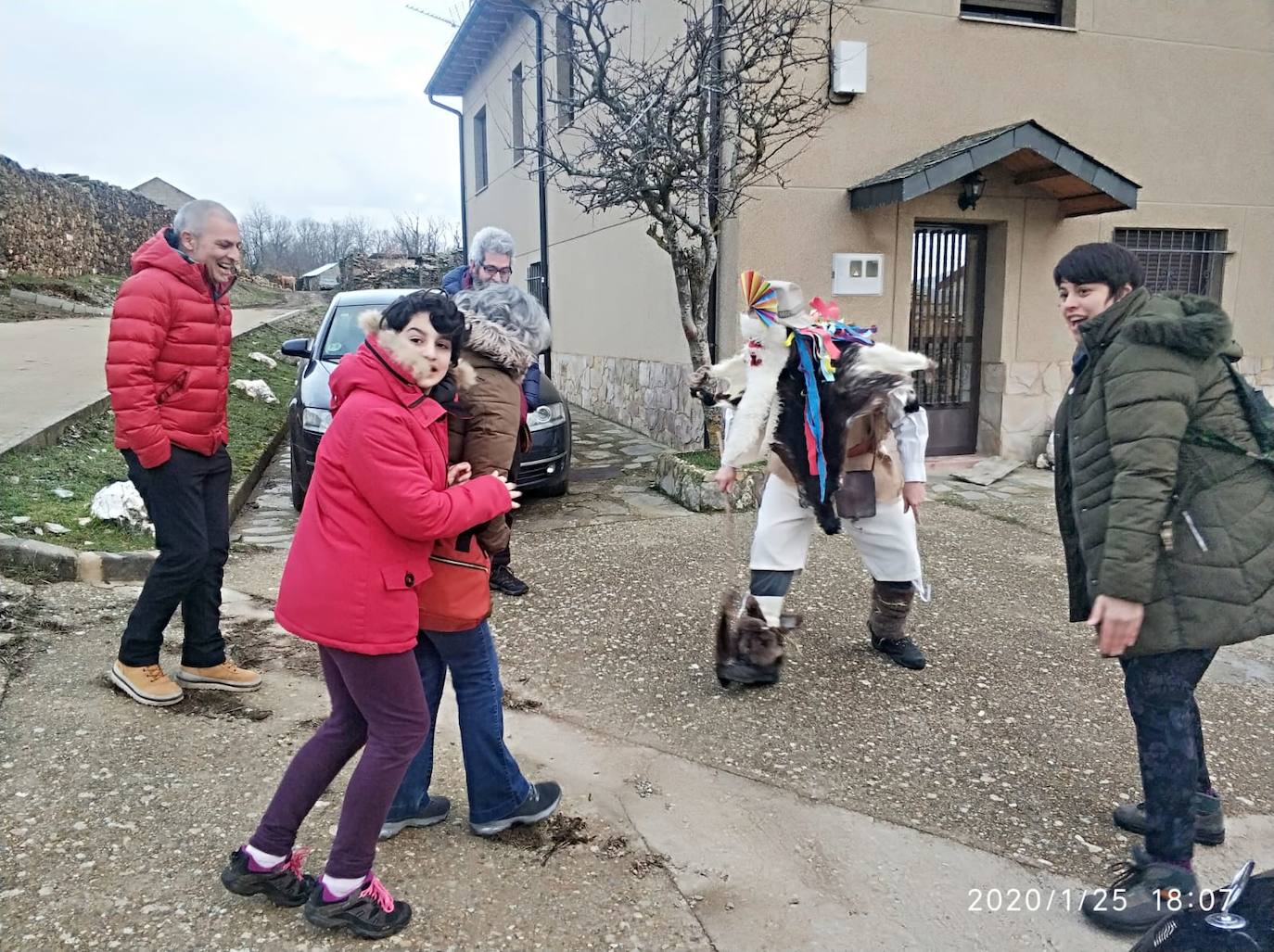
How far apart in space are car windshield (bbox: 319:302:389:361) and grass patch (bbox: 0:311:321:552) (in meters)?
1.21

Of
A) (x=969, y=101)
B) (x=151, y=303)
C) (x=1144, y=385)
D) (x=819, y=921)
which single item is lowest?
(x=819, y=921)

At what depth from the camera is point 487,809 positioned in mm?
2781

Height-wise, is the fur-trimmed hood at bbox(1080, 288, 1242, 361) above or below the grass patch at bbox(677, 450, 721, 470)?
above

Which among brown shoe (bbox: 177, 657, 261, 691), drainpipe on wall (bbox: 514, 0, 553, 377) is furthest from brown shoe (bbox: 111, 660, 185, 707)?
drainpipe on wall (bbox: 514, 0, 553, 377)

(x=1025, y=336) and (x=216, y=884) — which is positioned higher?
(x=1025, y=336)

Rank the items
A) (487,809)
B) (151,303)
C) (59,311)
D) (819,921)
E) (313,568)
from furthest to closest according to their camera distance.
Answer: (59,311)
(151,303)
(487,809)
(819,921)
(313,568)

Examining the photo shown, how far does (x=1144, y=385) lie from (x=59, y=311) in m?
20.7

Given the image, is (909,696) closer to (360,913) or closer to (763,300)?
(763,300)

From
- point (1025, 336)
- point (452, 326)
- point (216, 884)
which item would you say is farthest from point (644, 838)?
point (1025, 336)

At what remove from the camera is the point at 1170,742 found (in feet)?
8.11

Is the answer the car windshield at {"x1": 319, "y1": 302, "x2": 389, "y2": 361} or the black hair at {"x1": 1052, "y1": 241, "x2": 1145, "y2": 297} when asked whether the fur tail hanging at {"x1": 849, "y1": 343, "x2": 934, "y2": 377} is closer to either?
the black hair at {"x1": 1052, "y1": 241, "x2": 1145, "y2": 297}

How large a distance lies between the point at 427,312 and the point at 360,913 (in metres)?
1.48

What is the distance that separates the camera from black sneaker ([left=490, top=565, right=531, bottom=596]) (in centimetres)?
510

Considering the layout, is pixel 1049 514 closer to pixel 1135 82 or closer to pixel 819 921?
pixel 1135 82
